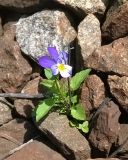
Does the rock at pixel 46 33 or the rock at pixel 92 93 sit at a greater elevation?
the rock at pixel 46 33

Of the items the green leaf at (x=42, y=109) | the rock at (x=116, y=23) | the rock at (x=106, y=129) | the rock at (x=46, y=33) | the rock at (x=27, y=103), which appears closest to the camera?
the rock at (x=106, y=129)

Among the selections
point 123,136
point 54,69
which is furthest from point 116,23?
point 123,136

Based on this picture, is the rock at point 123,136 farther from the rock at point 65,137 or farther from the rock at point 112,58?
the rock at point 112,58

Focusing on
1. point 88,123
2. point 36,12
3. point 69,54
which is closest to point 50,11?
point 36,12

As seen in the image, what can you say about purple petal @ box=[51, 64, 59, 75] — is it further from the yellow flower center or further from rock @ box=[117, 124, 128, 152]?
rock @ box=[117, 124, 128, 152]

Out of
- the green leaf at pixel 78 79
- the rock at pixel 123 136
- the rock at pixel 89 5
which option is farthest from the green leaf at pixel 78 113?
the rock at pixel 89 5

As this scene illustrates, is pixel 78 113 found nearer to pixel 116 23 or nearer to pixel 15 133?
pixel 15 133
